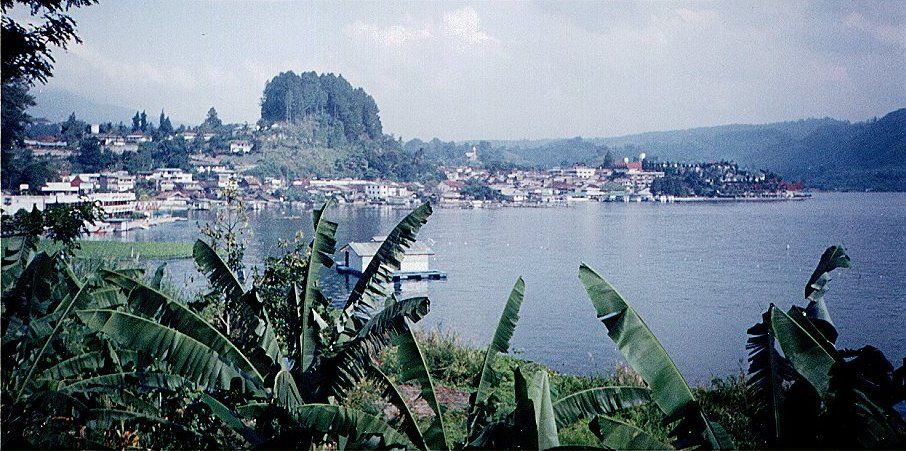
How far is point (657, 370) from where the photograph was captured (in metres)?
2.12

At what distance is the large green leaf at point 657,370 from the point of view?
6.88 feet

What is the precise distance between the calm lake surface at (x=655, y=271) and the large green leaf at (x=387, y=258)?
9.34 ft

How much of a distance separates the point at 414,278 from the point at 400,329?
14.9 meters

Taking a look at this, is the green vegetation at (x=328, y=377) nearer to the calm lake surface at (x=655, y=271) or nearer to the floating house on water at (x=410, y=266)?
the calm lake surface at (x=655, y=271)

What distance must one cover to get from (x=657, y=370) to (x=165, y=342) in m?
1.42

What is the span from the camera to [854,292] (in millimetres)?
14656

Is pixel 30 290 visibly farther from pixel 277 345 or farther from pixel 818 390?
pixel 818 390

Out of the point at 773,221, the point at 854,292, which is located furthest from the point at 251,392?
the point at 773,221

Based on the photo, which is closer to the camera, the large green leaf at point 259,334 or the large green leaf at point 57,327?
the large green leaf at point 259,334

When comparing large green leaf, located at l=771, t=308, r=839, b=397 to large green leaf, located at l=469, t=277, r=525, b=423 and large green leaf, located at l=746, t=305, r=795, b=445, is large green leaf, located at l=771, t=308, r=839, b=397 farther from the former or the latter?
large green leaf, located at l=469, t=277, r=525, b=423

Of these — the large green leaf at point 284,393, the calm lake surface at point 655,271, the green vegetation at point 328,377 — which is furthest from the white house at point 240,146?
the large green leaf at point 284,393

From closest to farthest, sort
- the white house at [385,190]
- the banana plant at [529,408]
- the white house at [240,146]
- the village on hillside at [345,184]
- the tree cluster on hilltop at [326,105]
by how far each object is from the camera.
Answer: the banana plant at [529,408], the village on hillside at [345,184], the white house at [385,190], the white house at [240,146], the tree cluster on hilltop at [326,105]

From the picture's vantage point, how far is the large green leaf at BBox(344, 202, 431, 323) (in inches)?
111

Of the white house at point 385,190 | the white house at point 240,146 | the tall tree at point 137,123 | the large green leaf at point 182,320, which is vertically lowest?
the white house at point 385,190
